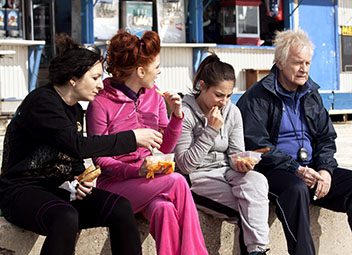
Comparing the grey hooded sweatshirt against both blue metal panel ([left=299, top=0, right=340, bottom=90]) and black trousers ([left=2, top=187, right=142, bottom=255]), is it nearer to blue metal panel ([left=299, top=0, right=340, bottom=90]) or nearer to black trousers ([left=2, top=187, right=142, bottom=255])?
black trousers ([left=2, top=187, right=142, bottom=255])

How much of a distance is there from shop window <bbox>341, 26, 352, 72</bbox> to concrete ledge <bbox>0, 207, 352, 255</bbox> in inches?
414

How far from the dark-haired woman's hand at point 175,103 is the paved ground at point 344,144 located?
3866 millimetres

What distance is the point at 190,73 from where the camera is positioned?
41.8ft

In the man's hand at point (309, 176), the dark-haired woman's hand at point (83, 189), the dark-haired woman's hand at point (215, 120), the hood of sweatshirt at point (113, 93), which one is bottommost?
the man's hand at point (309, 176)

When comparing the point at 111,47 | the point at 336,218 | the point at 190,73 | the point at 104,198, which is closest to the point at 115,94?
the point at 111,47

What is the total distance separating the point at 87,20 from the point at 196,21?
79.9 inches

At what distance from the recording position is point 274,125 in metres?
4.61

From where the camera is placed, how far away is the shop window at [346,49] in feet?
49.3

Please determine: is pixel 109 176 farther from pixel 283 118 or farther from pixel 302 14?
pixel 302 14

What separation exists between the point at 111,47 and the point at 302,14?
10.6 meters

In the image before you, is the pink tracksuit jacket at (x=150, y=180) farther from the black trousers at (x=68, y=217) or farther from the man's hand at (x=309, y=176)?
the man's hand at (x=309, y=176)

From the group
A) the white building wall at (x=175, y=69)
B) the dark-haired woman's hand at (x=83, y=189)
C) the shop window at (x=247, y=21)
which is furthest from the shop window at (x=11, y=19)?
the dark-haired woman's hand at (x=83, y=189)

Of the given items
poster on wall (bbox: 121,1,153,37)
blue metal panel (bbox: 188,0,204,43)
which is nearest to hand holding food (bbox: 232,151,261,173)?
poster on wall (bbox: 121,1,153,37)

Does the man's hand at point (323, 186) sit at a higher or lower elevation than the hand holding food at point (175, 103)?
lower
